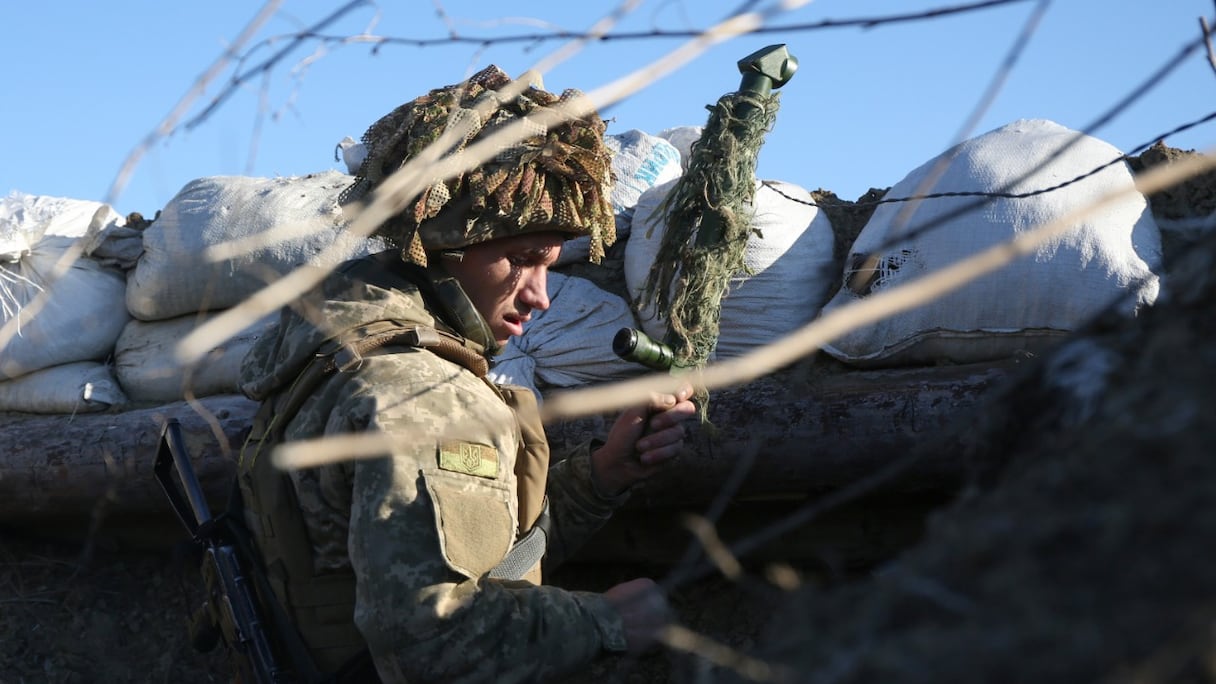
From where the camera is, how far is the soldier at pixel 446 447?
6.70 ft

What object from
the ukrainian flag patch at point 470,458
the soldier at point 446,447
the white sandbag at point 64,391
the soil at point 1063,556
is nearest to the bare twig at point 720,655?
the soil at point 1063,556

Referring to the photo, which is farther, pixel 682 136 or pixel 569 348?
pixel 682 136

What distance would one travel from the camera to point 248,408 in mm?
3875

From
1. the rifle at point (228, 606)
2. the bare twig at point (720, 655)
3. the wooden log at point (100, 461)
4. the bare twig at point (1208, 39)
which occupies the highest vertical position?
the bare twig at point (1208, 39)

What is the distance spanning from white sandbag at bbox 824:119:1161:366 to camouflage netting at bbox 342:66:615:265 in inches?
38.6

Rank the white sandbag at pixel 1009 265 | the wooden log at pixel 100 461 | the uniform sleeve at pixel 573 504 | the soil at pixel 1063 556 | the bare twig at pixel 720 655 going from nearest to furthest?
the soil at pixel 1063 556
the bare twig at pixel 720 655
the uniform sleeve at pixel 573 504
the white sandbag at pixel 1009 265
the wooden log at pixel 100 461

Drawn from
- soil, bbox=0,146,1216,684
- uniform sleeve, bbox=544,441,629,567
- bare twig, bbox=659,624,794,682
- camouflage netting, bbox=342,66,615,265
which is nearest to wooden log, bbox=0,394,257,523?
uniform sleeve, bbox=544,441,629,567

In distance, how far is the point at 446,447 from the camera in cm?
209

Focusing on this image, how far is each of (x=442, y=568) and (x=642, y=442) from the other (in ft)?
2.12

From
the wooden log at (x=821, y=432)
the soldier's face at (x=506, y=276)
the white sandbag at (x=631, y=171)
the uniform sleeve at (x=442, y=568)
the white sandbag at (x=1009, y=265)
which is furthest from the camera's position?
the white sandbag at (x=631, y=171)

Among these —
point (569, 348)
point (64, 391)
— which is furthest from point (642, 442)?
point (64, 391)

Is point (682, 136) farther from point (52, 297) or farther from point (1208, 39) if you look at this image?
point (1208, 39)

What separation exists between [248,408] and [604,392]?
311cm

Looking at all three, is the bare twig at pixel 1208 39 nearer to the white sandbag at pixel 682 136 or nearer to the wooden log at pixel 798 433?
the wooden log at pixel 798 433
